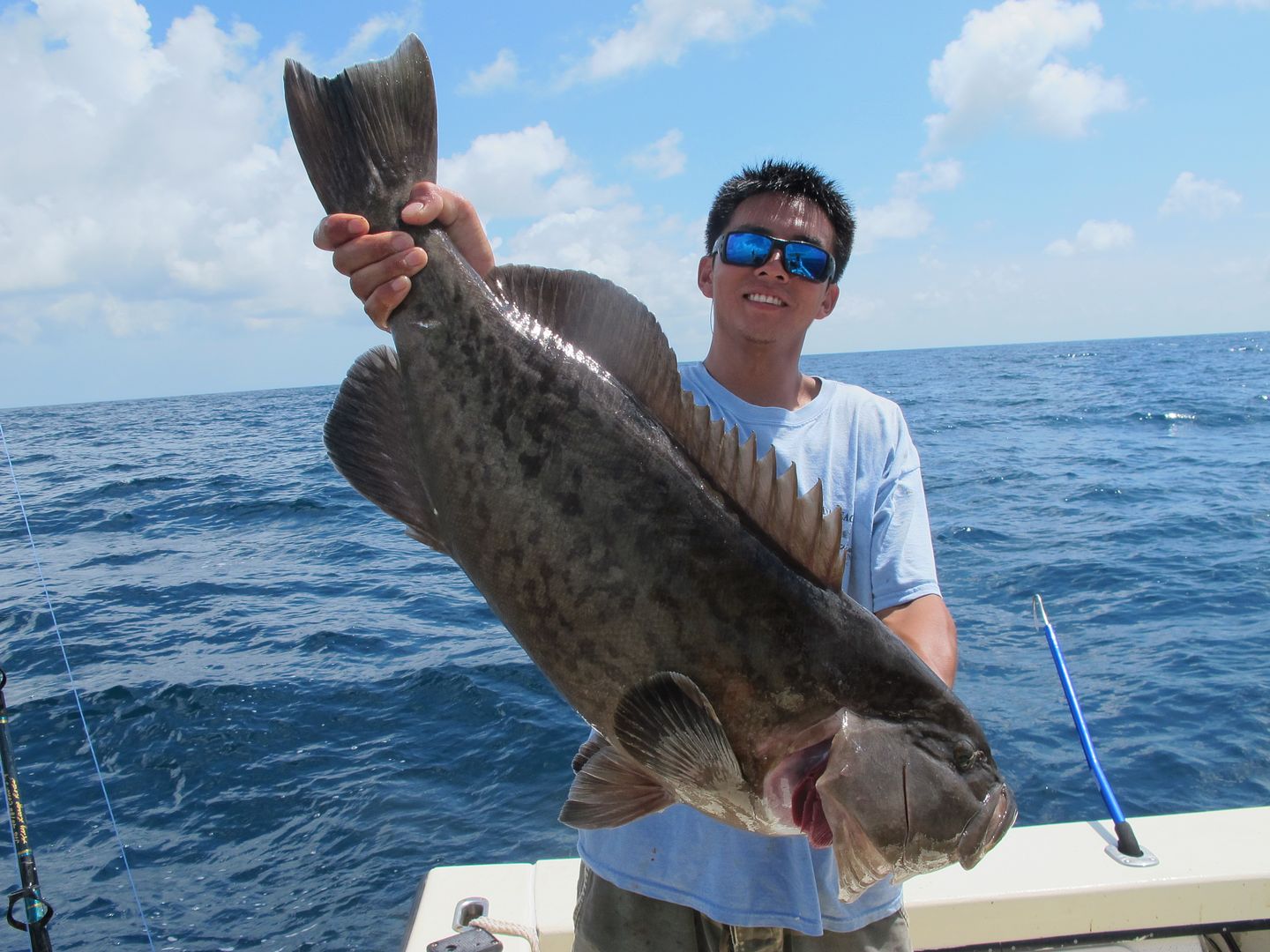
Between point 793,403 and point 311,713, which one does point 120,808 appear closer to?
point 311,713

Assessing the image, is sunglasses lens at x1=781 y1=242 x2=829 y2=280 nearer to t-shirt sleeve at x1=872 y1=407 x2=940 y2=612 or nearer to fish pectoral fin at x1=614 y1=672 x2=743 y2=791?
t-shirt sleeve at x1=872 y1=407 x2=940 y2=612

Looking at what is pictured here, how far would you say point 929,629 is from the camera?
8.93 ft

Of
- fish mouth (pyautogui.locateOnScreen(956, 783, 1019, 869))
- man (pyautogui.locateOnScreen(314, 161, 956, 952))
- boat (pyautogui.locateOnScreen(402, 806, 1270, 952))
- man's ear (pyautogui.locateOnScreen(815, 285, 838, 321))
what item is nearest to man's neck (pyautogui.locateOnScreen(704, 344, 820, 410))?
man (pyautogui.locateOnScreen(314, 161, 956, 952))

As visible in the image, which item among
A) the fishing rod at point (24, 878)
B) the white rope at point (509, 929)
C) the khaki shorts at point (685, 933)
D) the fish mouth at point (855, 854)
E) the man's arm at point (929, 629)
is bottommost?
the white rope at point (509, 929)

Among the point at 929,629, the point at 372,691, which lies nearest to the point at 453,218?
the point at 929,629

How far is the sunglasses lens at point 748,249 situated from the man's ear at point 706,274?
0.97ft

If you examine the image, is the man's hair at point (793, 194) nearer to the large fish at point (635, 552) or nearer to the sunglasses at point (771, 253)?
the sunglasses at point (771, 253)

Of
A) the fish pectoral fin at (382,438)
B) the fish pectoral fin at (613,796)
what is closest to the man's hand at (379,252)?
the fish pectoral fin at (382,438)

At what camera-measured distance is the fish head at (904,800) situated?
2.15 meters

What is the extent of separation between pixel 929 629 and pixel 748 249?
1.42 m

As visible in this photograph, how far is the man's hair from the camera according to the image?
329cm

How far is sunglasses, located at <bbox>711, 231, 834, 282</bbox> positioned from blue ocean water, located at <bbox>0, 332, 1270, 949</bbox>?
5.29m

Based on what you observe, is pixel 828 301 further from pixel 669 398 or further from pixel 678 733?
pixel 678 733

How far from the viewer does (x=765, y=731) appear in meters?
2.25
